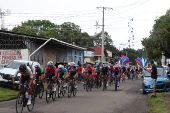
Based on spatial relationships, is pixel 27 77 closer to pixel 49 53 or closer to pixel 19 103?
pixel 19 103

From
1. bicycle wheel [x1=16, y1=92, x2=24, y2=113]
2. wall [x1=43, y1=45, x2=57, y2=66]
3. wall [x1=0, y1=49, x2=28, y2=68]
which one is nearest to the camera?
bicycle wheel [x1=16, y1=92, x2=24, y2=113]

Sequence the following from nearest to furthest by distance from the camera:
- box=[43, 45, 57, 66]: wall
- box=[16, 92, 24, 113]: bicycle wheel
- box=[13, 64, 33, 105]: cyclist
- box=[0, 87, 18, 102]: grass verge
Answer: box=[16, 92, 24, 113]: bicycle wheel, box=[13, 64, 33, 105]: cyclist, box=[0, 87, 18, 102]: grass verge, box=[43, 45, 57, 66]: wall

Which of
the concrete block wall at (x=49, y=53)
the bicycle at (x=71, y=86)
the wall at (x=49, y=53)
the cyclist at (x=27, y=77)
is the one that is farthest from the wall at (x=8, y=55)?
the cyclist at (x=27, y=77)

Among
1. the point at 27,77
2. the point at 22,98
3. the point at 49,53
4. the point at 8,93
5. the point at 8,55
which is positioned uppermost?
the point at 49,53

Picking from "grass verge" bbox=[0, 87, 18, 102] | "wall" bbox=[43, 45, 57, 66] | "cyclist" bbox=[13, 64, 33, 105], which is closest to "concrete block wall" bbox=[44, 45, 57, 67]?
"wall" bbox=[43, 45, 57, 66]

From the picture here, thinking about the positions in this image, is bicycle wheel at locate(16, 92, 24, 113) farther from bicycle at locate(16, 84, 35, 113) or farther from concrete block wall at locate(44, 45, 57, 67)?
concrete block wall at locate(44, 45, 57, 67)

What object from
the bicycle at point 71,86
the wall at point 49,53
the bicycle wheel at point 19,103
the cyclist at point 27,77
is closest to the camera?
the bicycle wheel at point 19,103

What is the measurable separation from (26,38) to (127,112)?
17844mm

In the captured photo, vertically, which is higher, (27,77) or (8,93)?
(27,77)

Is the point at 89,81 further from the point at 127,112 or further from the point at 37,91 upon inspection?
the point at 127,112

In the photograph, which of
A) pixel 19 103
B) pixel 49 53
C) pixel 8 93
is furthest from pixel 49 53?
pixel 19 103

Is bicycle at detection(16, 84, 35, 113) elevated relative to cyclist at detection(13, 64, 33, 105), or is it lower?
lower

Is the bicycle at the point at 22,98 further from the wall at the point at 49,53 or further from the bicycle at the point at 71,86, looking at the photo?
the wall at the point at 49,53

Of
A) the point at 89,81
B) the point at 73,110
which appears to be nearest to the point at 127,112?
the point at 73,110
